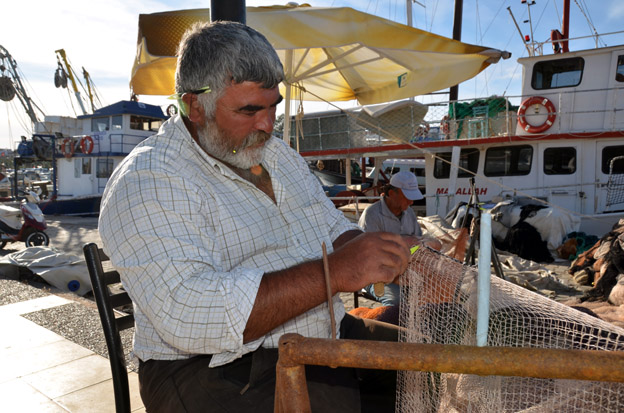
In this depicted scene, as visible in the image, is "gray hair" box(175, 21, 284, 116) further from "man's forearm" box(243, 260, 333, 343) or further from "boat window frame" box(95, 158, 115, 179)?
"boat window frame" box(95, 158, 115, 179)

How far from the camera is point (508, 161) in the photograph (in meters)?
11.5

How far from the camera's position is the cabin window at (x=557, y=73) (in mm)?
11078

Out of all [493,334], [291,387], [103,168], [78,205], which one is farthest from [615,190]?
[103,168]

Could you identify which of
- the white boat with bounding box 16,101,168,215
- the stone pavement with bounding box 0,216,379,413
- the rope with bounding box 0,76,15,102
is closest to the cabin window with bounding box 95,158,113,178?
the white boat with bounding box 16,101,168,215

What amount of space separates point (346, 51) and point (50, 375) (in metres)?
4.29

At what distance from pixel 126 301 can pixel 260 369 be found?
3.23ft

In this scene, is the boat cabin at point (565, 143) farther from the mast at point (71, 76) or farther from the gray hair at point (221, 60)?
the mast at point (71, 76)

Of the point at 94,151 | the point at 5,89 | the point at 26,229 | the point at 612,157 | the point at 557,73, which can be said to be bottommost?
the point at 26,229

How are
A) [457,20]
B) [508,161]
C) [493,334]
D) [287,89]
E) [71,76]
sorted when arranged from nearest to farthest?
1. [493,334]
2. [287,89]
3. [508,161]
4. [457,20]
5. [71,76]

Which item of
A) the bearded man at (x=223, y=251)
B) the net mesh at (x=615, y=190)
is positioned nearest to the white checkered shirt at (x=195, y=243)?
the bearded man at (x=223, y=251)

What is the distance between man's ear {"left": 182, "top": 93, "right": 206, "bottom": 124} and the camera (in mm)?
1627

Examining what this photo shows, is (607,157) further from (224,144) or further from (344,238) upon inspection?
(224,144)

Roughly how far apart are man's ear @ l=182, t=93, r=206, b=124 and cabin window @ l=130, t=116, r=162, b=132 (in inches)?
874

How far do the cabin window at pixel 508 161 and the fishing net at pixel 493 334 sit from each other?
1075cm
